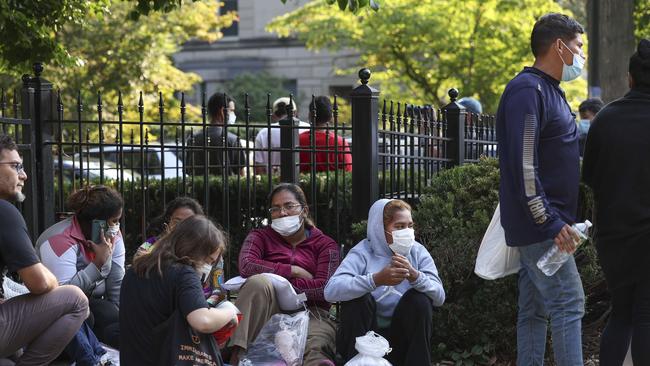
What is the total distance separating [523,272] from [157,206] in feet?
18.5

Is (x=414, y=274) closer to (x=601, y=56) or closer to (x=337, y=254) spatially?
(x=337, y=254)

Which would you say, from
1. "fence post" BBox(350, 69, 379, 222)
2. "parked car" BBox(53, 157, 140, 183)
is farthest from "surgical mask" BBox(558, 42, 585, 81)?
"parked car" BBox(53, 157, 140, 183)

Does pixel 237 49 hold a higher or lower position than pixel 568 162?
higher

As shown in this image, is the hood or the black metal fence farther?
the black metal fence

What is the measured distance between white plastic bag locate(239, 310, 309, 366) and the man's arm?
140 centimetres

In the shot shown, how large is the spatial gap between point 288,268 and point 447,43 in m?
18.2

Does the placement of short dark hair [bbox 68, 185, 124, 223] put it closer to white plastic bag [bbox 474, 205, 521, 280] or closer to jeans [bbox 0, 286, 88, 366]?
jeans [bbox 0, 286, 88, 366]

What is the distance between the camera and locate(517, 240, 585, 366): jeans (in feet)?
18.3

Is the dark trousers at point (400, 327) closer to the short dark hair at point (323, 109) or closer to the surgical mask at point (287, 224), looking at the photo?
the surgical mask at point (287, 224)

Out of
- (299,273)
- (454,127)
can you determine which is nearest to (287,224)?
(299,273)

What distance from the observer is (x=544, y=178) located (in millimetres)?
5695

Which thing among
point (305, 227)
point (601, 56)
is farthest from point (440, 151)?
point (601, 56)

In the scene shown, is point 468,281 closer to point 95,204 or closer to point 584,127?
point 95,204

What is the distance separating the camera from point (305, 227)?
7.26 m
